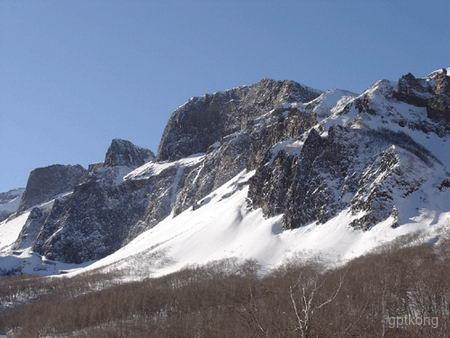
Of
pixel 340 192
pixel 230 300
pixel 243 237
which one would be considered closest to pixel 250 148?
pixel 243 237

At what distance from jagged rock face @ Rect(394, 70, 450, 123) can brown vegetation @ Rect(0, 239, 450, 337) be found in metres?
53.7

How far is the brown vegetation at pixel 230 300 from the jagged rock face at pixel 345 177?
18016 millimetres

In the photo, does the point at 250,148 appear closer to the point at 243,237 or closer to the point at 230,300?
the point at 243,237

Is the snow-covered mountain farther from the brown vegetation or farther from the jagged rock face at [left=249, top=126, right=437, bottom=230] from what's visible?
the brown vegetation

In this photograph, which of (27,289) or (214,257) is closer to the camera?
(214,257)

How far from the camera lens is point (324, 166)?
128 metres

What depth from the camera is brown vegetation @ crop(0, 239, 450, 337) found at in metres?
70.0

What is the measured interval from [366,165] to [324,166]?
9.39 metres

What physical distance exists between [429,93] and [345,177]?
1463 inches

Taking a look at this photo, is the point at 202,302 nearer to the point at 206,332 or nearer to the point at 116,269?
the point at 206,332

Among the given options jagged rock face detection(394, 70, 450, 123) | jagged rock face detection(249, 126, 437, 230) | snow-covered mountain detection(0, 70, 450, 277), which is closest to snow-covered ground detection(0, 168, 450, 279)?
snow-covered mountain detection(0, 70, 450, 277)

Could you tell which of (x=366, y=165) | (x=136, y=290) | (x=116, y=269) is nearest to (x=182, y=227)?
(x=116, y=269)

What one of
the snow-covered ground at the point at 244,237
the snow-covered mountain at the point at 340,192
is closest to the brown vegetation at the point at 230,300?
the snow-covered ground at the point at 244,237

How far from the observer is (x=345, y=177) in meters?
124
